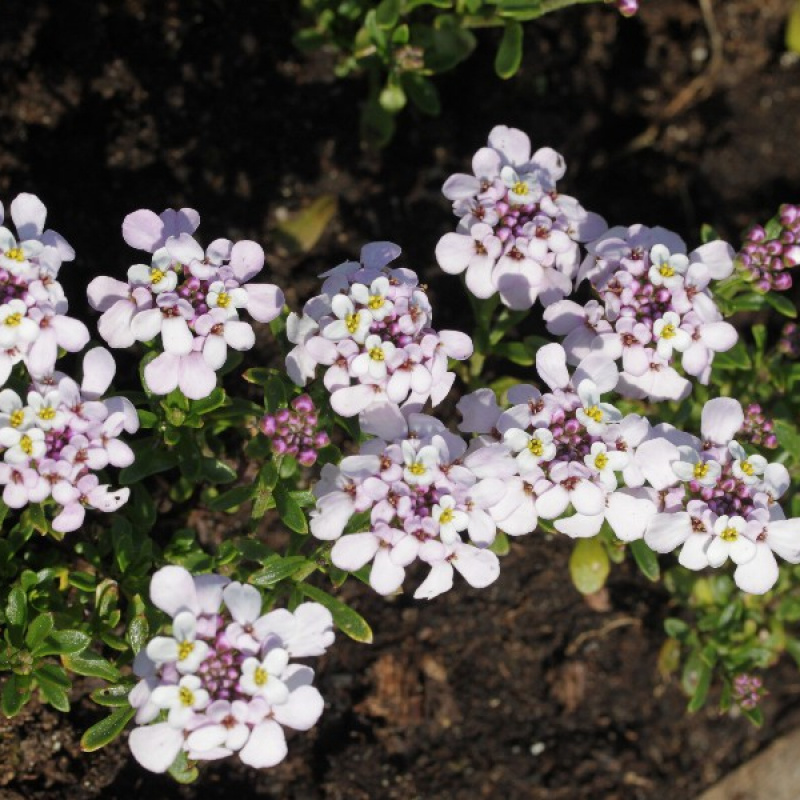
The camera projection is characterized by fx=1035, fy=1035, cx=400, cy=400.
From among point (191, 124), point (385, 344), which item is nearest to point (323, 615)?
point (385, 344)

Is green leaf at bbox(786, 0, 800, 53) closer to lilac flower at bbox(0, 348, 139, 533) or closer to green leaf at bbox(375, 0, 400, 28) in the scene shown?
green leaf at bbox(375, 0, 400, 28)

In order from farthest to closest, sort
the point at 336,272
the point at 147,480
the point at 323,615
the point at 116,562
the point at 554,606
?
the point at 554,606 → the point at 147,480 → the point at 116,562 → the point at 336,272 → the point at 323,615

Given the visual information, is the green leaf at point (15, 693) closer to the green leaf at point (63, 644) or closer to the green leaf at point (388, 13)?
the green leaf at point (63, 644)

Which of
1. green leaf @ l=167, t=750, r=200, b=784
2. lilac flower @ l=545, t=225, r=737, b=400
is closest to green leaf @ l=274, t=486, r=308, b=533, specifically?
green leaf @ l=167, t=750, r=200, b=784

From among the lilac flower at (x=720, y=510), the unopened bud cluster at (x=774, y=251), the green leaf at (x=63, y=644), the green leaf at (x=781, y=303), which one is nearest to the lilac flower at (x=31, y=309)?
the green leaf at (x=63, y=644)

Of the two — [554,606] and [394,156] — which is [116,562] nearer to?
[554,606]

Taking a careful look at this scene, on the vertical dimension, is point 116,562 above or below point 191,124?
below
